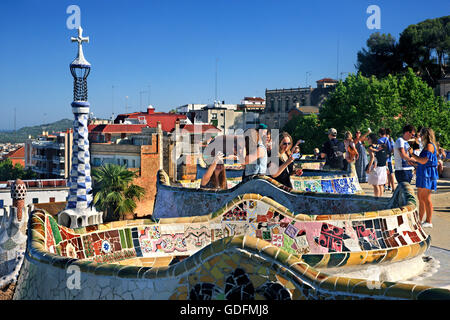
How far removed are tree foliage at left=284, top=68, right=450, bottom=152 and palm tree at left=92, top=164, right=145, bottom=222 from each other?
18144 millimetres

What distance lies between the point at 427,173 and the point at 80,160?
41.9 ft

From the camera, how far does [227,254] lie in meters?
3.44

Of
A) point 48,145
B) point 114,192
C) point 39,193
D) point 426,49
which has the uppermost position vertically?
point 426,49

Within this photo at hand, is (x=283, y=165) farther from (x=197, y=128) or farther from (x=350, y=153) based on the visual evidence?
(x=197, y=128)

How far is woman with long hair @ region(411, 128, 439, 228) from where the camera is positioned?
7.96 metres

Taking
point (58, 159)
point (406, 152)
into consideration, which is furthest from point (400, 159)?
point (58, 159)

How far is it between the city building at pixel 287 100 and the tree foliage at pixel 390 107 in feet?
189

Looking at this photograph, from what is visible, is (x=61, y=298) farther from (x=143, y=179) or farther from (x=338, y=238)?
(x=143, y=179)

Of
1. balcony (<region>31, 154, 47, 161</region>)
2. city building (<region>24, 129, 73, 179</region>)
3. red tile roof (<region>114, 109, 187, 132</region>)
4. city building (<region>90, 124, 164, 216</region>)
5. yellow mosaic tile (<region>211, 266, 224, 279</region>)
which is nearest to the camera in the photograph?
yellow mosaic tile (<region>211, 266, 224, 279</region>)

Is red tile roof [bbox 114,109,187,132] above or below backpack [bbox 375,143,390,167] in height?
above

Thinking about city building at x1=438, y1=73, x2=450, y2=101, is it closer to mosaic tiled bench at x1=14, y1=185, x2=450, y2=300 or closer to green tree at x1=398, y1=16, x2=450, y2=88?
green tree at x1=398, y1=16, x2=450, y2=88

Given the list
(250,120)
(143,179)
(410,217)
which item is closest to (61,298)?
(410,217)

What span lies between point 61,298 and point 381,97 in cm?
3595

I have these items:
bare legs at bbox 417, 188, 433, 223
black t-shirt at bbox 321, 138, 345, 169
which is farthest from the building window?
bare legs at bbox 417, 188, 433, 223
